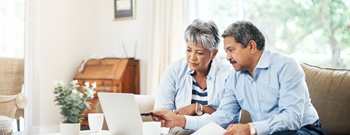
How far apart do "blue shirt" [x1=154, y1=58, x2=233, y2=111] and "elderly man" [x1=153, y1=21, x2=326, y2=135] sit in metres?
0.20

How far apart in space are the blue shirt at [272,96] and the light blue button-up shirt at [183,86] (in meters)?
0.16

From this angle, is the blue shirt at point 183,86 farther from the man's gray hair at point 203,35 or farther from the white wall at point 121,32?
the white wall at point 121,32

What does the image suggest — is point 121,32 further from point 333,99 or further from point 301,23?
point 333,99

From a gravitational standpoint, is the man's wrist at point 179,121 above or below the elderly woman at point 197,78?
below

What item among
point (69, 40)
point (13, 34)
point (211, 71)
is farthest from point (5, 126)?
point (211, 71)

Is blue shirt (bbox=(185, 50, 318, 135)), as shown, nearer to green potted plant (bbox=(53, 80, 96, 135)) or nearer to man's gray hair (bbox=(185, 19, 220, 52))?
man's gray hair (bbox=(185, 19, 220, 52))

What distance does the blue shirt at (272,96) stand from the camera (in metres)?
1.59

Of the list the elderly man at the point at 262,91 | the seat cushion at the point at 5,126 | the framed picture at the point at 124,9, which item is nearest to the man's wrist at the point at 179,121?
the elderly man at the point at 262,91

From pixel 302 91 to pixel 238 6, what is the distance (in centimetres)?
263

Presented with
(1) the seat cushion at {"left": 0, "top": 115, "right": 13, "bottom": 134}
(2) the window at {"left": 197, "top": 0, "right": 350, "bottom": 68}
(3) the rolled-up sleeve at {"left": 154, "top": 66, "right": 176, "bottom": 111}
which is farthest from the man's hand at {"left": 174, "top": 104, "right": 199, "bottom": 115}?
(2) the window at {"left": 197, "top": 0, "right": 350, "bottom": 68}

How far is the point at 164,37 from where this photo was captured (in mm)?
4246

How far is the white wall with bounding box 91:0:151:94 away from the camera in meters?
4.56

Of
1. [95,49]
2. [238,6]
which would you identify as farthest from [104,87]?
[238,6]

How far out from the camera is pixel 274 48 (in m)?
4.11
